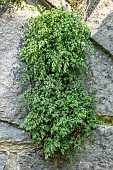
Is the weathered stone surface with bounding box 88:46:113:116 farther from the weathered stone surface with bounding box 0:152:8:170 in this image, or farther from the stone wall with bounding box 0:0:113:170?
the weathered stone surface with bounding box 0:152:8:170

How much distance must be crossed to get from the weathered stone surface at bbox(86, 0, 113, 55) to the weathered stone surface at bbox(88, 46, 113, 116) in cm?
5

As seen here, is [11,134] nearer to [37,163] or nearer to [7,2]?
[37,163]

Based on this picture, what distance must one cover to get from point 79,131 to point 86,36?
0.31 meters

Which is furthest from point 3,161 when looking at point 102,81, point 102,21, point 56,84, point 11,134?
point 102,21

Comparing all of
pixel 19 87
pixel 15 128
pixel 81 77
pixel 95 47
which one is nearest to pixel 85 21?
pixel 95 47

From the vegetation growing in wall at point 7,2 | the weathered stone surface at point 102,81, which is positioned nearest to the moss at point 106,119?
the weathered stone surface at point 102,81

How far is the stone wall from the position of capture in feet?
3.22

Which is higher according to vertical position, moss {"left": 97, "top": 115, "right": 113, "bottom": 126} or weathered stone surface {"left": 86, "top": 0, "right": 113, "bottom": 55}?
weathered stone surface {"left": 86, "top": 0, "right": 113, "bottom": 55}

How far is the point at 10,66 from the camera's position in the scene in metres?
1.00

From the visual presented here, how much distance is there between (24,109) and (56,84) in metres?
0.14

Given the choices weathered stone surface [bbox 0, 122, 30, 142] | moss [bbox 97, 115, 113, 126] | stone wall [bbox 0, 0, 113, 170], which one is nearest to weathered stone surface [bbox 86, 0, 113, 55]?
stone wall [bbox 0, 0, 113, 170]

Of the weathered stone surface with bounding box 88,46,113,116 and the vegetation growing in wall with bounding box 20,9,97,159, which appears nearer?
the vegetation growing in wall with bounding box 20,9,97,159

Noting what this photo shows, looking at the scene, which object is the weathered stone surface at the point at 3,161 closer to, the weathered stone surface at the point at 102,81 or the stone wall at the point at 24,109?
the stone wall at the point at 24,109

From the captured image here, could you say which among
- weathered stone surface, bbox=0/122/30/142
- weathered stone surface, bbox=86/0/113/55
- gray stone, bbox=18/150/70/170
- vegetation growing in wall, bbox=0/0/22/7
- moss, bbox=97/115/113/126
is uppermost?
vegetation growing in wall, bbox=0/0/22/7
